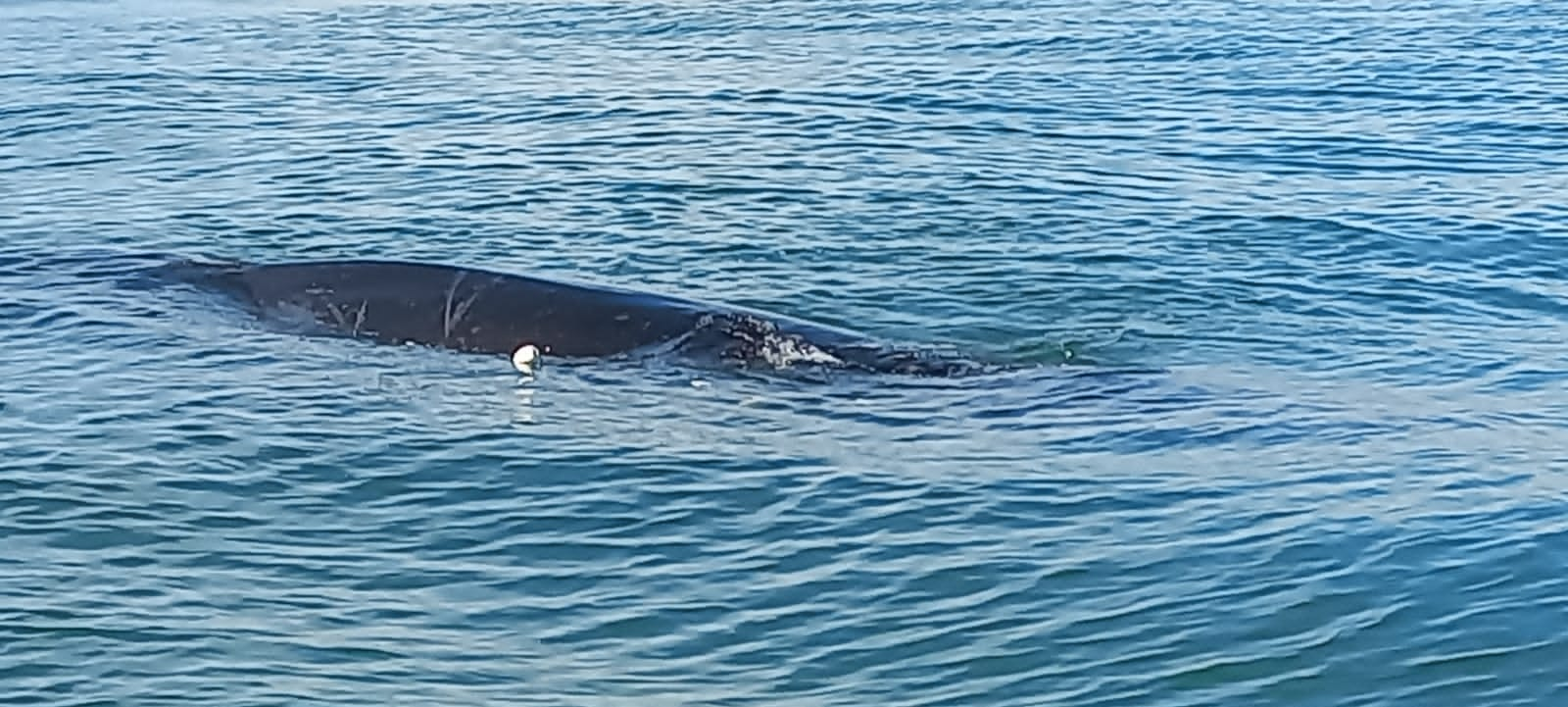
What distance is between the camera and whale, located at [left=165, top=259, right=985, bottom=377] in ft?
45.4

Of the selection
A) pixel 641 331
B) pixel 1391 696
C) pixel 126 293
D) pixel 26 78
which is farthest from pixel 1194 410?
pixel 26 78

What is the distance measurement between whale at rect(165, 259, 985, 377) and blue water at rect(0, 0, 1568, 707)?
0.31 meters

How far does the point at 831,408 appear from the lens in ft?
42.1

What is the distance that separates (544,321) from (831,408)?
2108mm

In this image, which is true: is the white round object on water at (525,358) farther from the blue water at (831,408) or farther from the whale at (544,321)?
the blue water at (831,408)

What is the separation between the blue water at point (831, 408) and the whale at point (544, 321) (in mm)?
310

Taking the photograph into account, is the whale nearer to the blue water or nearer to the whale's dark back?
the whale's dark back

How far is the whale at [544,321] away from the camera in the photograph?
13.8m

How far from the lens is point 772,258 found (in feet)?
57.0

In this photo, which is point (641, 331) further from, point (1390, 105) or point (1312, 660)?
point (1390, 105)

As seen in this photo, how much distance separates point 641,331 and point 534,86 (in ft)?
39.2

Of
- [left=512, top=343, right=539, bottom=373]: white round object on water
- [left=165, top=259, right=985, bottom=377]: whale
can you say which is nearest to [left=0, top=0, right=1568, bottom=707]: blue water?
[left=512, top=343, right=539, bottom=373]: white round object on water

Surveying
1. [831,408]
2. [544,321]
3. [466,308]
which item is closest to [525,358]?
[544,321]

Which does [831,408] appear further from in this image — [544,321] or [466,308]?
[466,308]
